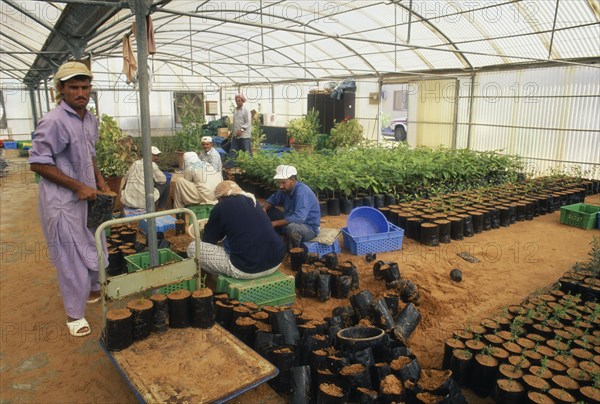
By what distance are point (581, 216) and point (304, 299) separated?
16.1ft

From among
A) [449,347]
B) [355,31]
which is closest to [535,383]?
[449,347]

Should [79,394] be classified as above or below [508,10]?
below

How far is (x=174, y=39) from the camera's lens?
14273mm

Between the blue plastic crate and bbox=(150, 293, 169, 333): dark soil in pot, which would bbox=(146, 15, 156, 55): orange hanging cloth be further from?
the blue plastic crate

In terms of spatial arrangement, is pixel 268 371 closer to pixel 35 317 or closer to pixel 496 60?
pixel 35 317

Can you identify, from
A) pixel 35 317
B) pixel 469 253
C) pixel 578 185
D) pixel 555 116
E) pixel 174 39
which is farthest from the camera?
pixel 174 39

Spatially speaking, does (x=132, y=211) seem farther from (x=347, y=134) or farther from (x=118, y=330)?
(x=347, y=134)

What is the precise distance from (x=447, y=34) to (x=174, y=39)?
8807 millimetres

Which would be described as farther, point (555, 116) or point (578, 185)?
point (555, 116)

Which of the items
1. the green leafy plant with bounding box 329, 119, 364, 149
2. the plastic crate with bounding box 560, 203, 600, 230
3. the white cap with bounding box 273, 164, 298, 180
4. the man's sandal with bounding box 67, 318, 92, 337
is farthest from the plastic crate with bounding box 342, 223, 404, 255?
the green leafy plant with bounding box 329, 119, 364, 149

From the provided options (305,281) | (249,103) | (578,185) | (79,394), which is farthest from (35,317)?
(249,103)

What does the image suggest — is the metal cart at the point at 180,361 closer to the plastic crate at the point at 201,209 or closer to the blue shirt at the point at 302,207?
the blue shirt at the point at 302,207

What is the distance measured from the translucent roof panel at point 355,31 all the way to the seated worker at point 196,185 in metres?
2.06

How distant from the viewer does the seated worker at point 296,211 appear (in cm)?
478
